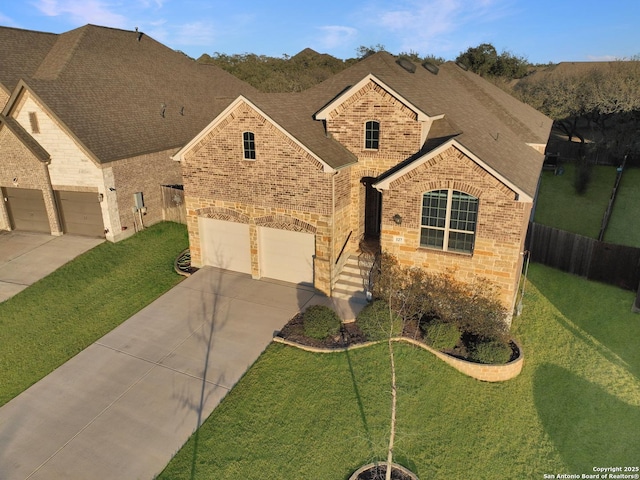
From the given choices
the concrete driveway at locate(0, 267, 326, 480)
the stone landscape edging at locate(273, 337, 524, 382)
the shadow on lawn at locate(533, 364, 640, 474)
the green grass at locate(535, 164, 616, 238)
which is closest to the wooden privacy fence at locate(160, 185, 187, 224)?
the concrete driveway at locate(0, 267, 326, 480)

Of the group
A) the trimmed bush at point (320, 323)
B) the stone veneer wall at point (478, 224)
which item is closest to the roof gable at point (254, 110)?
the stone veneer wall at point (478, 224)

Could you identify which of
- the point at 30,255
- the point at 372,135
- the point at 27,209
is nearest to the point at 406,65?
the point at 372,135

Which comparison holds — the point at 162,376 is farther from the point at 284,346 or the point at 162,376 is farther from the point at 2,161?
the point at 2,161

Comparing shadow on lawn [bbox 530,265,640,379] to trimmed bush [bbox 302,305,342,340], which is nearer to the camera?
trimmed bush [bbox 302,305,342,340]

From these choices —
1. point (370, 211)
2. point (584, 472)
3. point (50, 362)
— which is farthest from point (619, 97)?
point (50, 362)

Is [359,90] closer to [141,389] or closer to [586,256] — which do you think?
[586,256]

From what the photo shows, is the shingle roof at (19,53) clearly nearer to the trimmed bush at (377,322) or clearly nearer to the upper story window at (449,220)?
the trimmed bush at (377,322)

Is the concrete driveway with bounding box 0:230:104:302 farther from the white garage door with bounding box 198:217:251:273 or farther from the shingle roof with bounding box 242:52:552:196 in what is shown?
the shingle roof with bounding box 242:52:552:196
